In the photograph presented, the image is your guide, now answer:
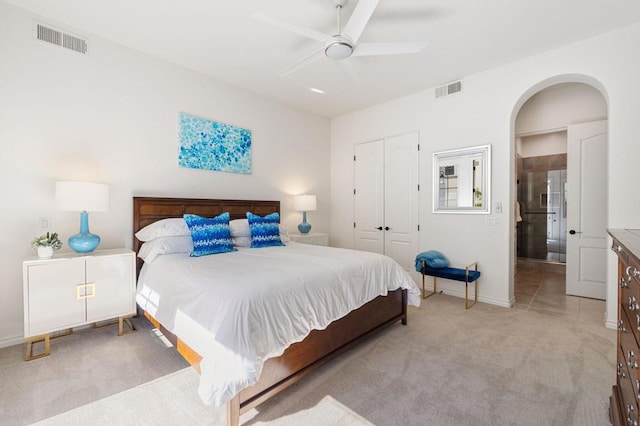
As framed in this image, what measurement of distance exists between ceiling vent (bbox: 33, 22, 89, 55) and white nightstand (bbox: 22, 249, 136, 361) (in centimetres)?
209

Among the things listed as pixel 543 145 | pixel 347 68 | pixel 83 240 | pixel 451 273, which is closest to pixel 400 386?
pixel 451 273

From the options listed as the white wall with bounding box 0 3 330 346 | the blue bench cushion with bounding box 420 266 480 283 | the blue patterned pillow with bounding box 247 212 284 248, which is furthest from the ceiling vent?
the blue bench cushion with bounding box 420 266 480 283

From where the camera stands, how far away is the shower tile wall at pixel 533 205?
251 inches

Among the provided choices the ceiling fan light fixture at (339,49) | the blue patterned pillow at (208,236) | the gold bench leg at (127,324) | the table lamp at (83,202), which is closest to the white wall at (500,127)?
the ceiling fan light fixture at (339,49)

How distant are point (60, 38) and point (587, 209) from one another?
6.63m

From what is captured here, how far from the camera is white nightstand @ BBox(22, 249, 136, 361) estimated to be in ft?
7.83

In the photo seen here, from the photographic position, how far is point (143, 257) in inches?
123

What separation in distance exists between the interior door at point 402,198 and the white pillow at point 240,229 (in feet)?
8.06

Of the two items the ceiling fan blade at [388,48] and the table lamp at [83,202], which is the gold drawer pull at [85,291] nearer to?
the table lamp at [83,202]

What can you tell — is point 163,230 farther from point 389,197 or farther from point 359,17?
point 389,197

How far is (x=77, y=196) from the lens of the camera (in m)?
2.58

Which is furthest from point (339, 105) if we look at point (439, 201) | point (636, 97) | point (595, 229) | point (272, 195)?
point (595, 229)

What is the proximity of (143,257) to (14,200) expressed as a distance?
3.86 feet

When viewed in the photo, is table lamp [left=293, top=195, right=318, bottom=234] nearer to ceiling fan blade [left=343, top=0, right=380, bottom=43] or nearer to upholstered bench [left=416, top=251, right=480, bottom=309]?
upholstered bench [left=416, top=251, right=480, bottom=309]
